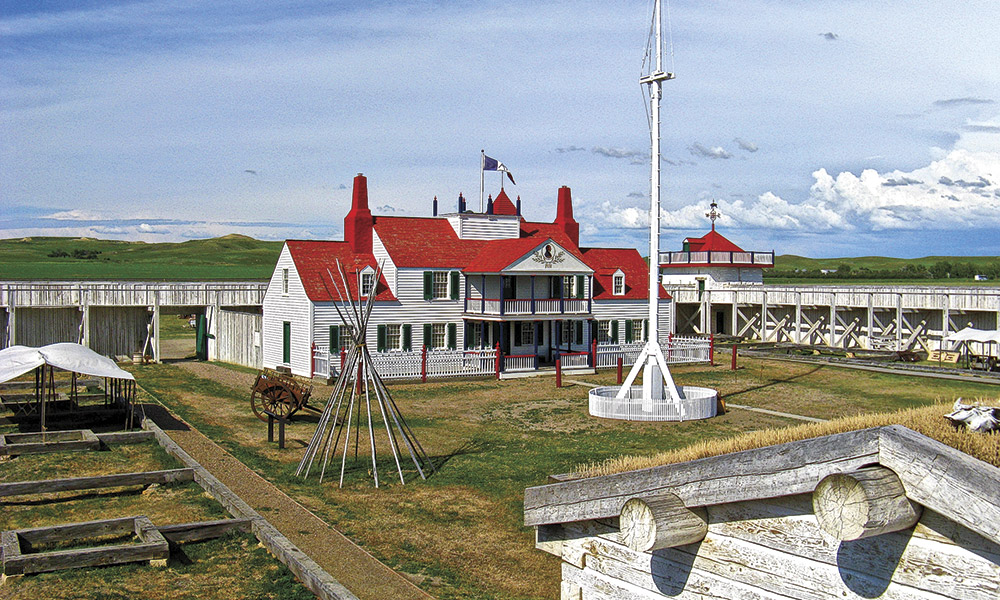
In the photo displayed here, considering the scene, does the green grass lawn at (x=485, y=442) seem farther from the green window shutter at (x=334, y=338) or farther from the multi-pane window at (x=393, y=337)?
the multi-pane window at (x=393, y=337)

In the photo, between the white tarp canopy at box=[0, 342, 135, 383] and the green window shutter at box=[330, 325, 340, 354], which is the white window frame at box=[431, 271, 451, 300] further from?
the white tarp canopy at box=[0, 342, 135, 383]

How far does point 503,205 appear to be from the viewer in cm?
4162

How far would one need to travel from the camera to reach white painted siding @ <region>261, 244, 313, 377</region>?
1329 inches

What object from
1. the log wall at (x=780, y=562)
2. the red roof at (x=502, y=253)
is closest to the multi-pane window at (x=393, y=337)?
the red roof at (x=502, y=253)

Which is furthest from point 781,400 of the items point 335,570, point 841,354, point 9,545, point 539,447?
point 9,545

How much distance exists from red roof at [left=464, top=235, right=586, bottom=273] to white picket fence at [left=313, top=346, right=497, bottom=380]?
360 centimetres

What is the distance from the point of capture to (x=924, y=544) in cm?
457

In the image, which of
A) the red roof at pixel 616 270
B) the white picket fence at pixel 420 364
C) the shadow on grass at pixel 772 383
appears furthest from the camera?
the red roof at pixel 616 270

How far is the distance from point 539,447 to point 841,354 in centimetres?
2854

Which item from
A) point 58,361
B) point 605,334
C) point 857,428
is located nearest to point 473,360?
point 605,334

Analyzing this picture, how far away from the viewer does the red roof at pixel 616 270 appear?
40.7m

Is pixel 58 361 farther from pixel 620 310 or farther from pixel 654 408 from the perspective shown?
pixel 620 310

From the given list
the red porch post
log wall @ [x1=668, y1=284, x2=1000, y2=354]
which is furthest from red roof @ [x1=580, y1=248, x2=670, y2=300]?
log wall @ [x1=668, y1=284, x2=1000, y2=354]

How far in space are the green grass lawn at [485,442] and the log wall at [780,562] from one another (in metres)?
3.85
